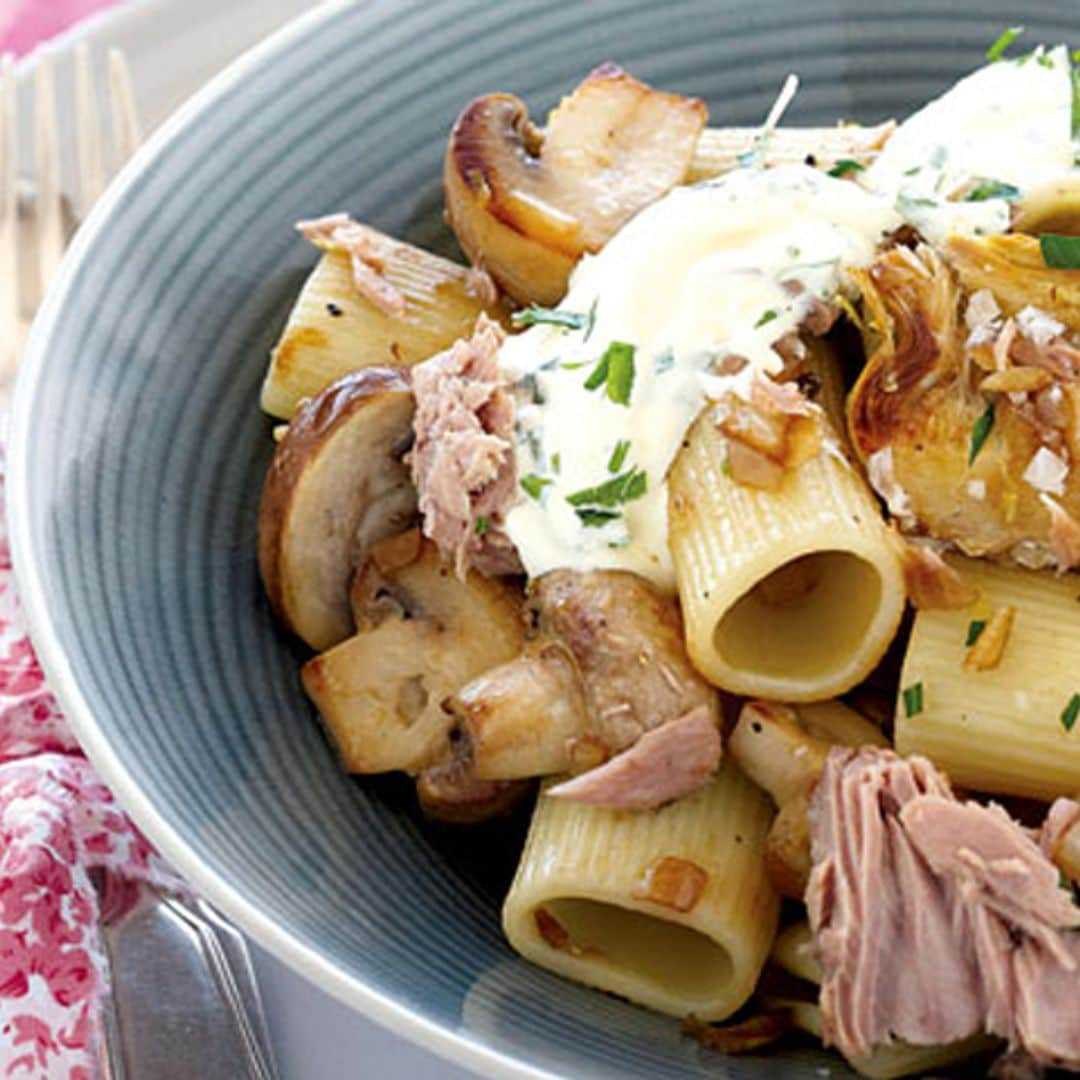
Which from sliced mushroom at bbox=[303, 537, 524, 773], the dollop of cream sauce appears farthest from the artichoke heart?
sliced mushroom at bbox=[303, 537, 524, 773]

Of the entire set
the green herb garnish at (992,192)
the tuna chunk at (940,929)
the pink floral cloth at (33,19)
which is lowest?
the tuna chunk at (940,929)

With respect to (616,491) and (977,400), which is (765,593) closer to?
(616,491)

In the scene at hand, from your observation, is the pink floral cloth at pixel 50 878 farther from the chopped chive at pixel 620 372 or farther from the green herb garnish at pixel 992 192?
the green herb garnish at pixel 992 192

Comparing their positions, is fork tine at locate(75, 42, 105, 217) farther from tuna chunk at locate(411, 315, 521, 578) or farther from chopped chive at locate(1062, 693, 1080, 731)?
chopped chive at locate(1062, 693, 1080, 731)

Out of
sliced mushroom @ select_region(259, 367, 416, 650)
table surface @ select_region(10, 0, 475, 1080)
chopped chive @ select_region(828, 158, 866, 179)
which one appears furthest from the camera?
table surface @ select_region(10, 0, 475, 1080)

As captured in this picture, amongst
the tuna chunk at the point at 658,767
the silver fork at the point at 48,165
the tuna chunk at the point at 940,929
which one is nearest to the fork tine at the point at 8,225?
the silver fork at the point at 48,165

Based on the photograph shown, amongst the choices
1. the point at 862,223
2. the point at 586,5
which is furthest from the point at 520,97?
the point at 862,223
